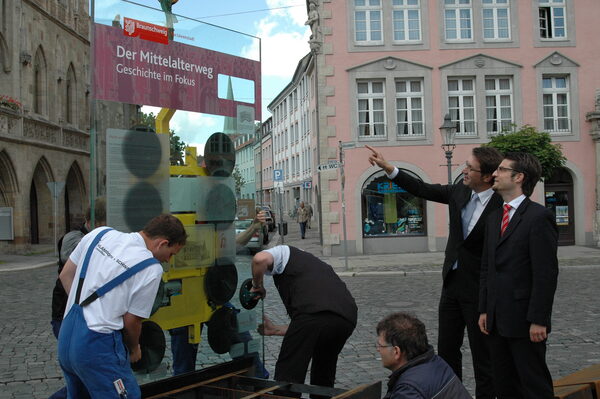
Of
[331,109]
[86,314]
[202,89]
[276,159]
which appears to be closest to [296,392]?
[86,314]

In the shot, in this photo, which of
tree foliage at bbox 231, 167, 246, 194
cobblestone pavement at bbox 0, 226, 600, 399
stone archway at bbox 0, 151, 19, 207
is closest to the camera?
tree foliage at bbox 231, 167, 246, 194

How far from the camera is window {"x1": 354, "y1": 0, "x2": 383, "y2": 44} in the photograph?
22.7 metres

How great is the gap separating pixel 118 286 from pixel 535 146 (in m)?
18.3

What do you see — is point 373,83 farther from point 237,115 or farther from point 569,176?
point 237,115

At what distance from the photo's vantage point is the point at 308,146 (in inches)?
1911

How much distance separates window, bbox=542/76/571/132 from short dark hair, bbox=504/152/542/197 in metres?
20.4

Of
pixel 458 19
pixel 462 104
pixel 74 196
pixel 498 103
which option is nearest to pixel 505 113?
pixel 498 103

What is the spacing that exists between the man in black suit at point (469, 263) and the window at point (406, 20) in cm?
1903

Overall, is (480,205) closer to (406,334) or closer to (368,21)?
(406,334)

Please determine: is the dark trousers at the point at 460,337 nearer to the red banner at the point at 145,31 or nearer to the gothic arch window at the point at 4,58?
the red banner at the point at 145,31

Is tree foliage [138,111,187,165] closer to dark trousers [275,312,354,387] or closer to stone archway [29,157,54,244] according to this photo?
dark trousers [275,312,354,387]

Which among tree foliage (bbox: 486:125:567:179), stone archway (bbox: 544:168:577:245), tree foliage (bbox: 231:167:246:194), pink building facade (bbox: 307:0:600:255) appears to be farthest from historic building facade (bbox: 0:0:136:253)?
tree foliage (bbox: 231:167:246:194)

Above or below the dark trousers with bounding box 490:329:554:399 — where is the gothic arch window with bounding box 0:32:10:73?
above

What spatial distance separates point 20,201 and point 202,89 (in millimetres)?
23879
